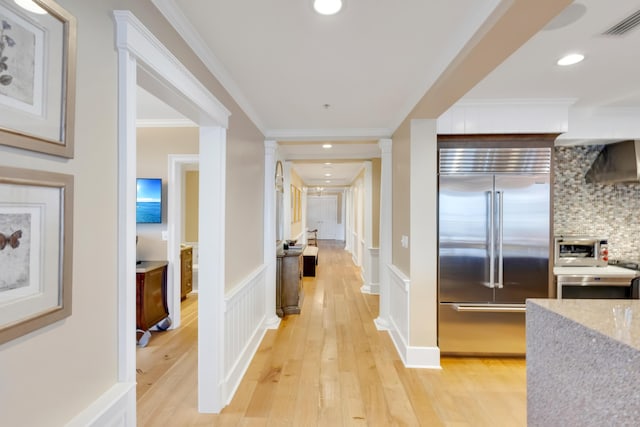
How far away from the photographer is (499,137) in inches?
107

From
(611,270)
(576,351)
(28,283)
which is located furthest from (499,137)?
(28,283)

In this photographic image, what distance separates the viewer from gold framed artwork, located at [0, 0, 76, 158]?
0.69 m

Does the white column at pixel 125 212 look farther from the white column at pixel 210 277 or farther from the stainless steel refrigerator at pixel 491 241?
the stainless steel refrigerator at pixel 491 241

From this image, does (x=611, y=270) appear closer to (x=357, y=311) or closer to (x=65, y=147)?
(x=357, y=311)

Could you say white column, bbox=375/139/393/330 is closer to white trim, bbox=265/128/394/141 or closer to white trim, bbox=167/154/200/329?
white trim, bbox=265/128/394/141

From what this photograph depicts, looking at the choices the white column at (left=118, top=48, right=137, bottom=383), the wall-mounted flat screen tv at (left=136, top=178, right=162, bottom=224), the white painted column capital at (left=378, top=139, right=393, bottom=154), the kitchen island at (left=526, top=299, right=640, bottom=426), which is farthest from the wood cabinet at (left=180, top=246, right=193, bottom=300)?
the kitchen island at (left=526, top=299, right=640, bottom=426)

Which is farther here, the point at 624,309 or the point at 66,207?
the point at 624,309

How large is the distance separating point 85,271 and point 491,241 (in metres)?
2.93

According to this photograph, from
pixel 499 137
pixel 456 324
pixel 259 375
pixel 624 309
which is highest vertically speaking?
pixel 499 137

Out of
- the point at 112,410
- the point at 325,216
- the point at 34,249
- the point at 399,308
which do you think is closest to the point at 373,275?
the point at 399,308

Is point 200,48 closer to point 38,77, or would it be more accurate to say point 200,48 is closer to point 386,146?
point 38,77

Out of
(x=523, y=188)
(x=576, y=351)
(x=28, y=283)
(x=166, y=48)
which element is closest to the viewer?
(x=28, y=283)

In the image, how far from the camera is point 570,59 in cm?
191

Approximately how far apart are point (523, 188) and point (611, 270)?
122 centimetres
